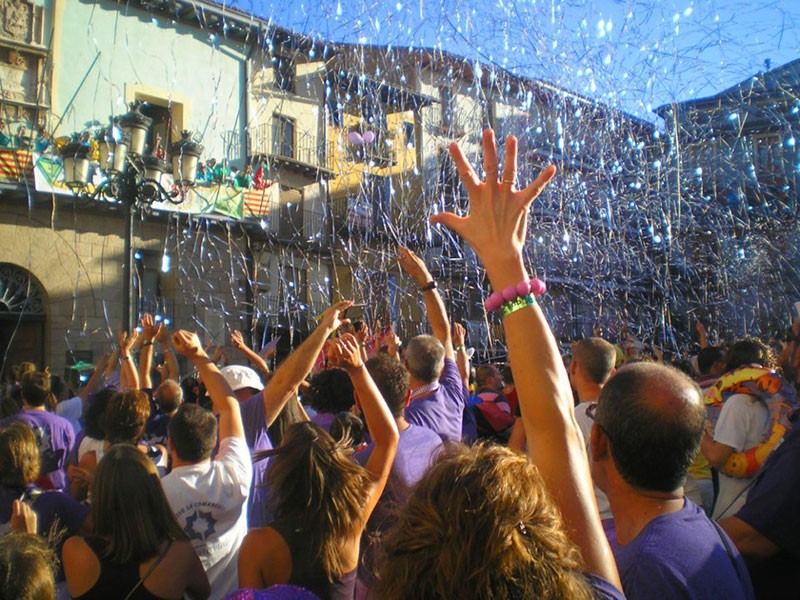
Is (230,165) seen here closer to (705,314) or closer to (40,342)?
(40,342)

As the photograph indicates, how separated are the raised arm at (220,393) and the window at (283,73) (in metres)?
17.5

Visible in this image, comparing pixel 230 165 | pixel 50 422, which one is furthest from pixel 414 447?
pixel 230 165

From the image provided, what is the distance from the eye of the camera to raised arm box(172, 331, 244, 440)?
2797mm

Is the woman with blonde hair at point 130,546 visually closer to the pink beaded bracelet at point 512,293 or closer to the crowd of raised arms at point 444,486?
the crowd of raised arms at point 444,486

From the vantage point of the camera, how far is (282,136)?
66.3 feet

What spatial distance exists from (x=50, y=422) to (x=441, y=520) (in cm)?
391

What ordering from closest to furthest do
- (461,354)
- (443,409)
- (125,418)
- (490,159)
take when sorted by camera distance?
(490,159)
(125,418)
(443,409)
(461,354)

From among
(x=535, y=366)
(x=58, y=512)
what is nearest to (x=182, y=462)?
(x=58, y=512)

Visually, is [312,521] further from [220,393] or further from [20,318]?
[20,318]

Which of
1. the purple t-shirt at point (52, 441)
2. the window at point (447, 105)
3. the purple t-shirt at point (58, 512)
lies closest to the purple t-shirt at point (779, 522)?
the purple t-shirt at point (58, 512)

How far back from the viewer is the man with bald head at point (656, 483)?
1583 millimetres

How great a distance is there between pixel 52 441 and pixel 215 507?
7.10ft

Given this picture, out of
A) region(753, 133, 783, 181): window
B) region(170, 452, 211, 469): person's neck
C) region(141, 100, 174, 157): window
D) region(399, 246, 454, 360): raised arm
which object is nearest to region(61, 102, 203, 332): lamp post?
region(399, 246, 454, 360): raised arm

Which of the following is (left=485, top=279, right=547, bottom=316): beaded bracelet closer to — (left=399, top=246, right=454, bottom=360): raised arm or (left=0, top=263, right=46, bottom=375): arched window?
(left=399, top=246, right=454, bottom=360): raised arm
